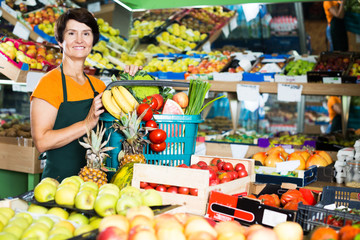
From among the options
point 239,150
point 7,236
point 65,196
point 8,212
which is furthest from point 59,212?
point 239,150

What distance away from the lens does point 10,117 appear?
16.9ft

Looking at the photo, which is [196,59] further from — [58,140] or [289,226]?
[289,226]

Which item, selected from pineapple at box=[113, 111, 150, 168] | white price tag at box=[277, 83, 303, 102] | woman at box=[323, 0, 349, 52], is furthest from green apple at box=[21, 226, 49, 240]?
woman at box=[323, 0, 349, 52]

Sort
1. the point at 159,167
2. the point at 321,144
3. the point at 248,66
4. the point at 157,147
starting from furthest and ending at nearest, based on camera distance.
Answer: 1. the point at 248,66
2. the point at 321,144
3. the point at 157,147
4. the point at 159,167

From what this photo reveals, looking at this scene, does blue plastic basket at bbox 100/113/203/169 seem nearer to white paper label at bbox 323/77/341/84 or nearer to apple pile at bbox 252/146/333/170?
apple pile at bbox 252/146/333/170

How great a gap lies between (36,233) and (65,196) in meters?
0.31

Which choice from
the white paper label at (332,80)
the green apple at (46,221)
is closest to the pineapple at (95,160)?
the green apple at (46,221)

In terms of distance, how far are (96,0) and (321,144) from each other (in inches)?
160

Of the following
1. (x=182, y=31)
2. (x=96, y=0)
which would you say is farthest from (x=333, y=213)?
(x=96, y=0)

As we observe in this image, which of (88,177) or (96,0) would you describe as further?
(96,0)

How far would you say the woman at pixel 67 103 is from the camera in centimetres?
240

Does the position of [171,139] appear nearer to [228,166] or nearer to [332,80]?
[228,166]

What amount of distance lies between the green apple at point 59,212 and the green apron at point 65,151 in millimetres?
984

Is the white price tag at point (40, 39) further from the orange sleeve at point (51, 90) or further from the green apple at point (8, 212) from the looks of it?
the green apple at point (8, 212)
